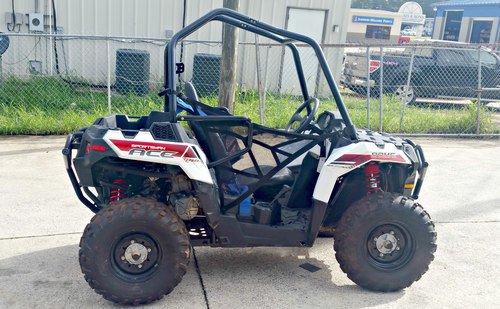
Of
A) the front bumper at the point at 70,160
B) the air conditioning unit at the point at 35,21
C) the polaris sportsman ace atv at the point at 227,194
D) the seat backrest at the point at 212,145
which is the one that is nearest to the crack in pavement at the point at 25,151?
the polaris sportsman ace atv at the point at 227,194

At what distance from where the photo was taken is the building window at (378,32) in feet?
111

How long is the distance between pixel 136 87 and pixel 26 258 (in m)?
6.45

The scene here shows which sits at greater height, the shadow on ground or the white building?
the white building

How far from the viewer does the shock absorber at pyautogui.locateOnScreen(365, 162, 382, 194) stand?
3.59 metres

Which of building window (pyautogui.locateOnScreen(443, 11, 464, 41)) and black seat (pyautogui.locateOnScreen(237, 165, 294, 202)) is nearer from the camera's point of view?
black seat (pyautogui.locateOnScreen(237, 165, 294, 202))

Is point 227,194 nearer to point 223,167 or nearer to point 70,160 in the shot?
point 223,167

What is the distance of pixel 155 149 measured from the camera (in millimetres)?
3193

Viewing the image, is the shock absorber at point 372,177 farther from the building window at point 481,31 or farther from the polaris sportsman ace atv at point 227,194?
the building window at point 481,31

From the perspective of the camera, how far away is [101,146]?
3.17m

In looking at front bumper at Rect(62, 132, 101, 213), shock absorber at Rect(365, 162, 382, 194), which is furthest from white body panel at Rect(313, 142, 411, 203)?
front bumper at Rect(62, 132, 101, 213)

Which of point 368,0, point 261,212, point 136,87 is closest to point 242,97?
point 136,87

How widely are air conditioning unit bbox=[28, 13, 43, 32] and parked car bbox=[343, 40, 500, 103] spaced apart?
755 centimetres

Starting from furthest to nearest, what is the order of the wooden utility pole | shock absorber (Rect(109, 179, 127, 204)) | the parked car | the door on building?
the parked car, the door on building, the wooden utility pole, shock absorber (Rect(109, 179, 127, 204))

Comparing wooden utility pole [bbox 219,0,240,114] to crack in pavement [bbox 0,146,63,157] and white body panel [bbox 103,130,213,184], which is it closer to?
crack in pavement [bbox 0,146,63,157]
